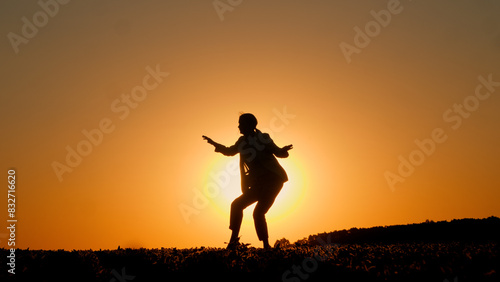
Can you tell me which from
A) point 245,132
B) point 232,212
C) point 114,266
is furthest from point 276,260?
point 245,132

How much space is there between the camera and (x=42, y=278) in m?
5.23

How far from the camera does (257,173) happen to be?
952cm

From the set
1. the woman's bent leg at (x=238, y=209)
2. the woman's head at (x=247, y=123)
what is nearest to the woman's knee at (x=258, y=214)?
the woman's bent leg at (x=238, y=209)

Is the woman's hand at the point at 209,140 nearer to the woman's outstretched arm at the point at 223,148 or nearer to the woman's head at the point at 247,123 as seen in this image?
the woman's outstretched arm at the point at 223,148

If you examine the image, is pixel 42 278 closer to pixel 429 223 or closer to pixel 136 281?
pixel 136 281

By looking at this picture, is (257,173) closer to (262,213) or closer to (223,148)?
(262,213)

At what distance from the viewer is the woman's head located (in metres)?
9.84

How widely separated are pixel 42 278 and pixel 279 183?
5274 millimetres

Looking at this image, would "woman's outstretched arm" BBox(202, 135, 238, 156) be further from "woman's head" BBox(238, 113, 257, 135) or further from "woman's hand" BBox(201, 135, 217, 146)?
"woman's head" BBox(238, 113, 257, 135)

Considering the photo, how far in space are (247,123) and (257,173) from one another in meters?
1.06

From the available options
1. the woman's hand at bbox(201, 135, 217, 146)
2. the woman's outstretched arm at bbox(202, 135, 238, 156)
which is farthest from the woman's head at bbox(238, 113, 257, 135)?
the woman's hand at bbox(201, 135, 217, 146)

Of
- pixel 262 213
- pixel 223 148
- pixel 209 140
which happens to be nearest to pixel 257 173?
pixel 262 213

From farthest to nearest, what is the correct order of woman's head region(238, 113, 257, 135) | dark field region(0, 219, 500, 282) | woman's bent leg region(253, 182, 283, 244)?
1. woman's head region(238, 113, 257, 135)
2. woman's bent leg region(253, 182, 283, 244)
3. dark field region(0, 219, 500, 282)

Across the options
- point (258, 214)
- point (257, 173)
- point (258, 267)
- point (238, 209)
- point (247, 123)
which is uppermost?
point (247, 123)
